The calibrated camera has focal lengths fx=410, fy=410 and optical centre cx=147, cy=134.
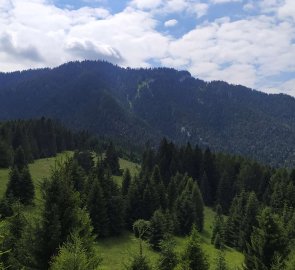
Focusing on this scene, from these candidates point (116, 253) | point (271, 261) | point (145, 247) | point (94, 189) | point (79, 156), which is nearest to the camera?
point (271, 261)

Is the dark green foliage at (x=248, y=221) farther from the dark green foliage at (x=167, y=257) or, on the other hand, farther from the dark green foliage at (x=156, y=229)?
the dark green foliage at (x=167, y=257)

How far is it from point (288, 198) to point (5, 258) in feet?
262

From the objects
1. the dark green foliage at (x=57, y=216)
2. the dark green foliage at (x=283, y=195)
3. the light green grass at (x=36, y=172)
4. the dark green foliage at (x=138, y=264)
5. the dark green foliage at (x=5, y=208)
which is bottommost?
the dark green foliage at (x=283, y=195)

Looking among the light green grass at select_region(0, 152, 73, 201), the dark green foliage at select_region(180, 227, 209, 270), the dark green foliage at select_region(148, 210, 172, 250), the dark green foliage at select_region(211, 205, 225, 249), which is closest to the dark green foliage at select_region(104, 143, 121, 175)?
A: the light green grass at select_region(0, 152, 73, 201)

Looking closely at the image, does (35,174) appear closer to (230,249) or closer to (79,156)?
(79,156)

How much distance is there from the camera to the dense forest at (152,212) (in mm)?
25281

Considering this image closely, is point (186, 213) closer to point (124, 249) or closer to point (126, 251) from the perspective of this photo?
point (124, 249)

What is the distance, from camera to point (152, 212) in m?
84.0

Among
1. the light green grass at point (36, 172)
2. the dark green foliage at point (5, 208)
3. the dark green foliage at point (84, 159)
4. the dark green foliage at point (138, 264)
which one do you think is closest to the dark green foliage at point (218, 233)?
the light green grass at point (36, 172)

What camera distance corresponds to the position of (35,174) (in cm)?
11069

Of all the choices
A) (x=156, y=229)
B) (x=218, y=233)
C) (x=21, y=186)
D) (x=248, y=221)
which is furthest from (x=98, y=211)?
(x=248, y=221)

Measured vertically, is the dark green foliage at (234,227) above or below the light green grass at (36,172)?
below

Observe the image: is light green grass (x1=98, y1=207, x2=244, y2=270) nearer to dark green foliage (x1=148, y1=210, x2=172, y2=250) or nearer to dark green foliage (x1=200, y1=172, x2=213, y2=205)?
dark green foliage (x1=148, y1=210, x2=172, y2=250)

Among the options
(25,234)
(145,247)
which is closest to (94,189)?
(145,247)
